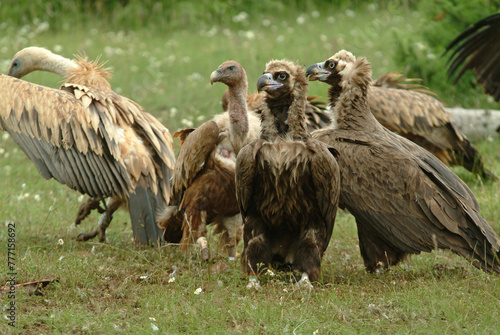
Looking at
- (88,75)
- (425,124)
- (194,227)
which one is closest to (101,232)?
(194,227)

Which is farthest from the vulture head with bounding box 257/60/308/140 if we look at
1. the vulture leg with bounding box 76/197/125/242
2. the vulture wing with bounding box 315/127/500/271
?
the vulture leg with bounding box 76/197/125/242

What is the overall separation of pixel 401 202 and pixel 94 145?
2.53 meters

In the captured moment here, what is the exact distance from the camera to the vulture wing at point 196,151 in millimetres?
5148

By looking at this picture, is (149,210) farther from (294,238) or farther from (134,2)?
(134,2)

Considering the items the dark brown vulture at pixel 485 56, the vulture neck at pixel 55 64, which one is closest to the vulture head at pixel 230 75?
the vulture neck at pixel 55 64

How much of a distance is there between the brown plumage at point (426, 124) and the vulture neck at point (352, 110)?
2.10 metres

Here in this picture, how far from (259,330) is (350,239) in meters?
2.62

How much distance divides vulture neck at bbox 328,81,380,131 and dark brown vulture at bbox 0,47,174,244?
163 cm

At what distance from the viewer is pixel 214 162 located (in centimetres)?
523

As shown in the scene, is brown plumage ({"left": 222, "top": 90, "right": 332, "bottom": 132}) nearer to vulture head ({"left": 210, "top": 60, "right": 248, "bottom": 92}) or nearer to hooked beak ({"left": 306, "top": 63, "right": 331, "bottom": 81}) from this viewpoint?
vulture head ({"left": 210, "top": 60, "right": 248, "bottom": 92})

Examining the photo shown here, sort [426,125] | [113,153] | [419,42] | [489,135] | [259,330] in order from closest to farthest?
[259,330]
[113,153]
[426,125]
[489,135]
[419,42]

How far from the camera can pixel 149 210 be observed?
560 centimetres

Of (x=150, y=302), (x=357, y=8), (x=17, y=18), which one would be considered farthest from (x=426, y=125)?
(x=17, y=18)

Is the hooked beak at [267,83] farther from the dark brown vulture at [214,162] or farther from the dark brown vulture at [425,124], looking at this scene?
the dark brown vulture at [425,124]
